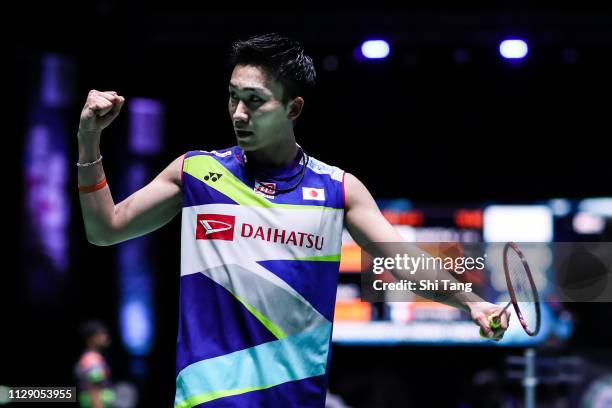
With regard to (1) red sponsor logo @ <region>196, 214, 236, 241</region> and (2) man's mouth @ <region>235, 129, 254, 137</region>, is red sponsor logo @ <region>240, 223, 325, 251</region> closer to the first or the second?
(1) red sponsor logo @ <region>196, 214, 236, 241</region>

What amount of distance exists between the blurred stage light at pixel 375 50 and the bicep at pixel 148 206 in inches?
223

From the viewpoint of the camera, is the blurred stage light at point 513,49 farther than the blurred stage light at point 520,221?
No

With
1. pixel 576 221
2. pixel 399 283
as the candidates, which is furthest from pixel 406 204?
pixel 399 283

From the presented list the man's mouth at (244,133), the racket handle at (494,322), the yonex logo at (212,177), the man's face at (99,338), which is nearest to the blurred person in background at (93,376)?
the man's face at (99,338)

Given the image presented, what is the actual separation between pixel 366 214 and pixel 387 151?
7.54 m

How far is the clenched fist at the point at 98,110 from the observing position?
249cm

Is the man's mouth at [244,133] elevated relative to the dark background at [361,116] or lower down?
lower down

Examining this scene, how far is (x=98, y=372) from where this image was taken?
812 cm

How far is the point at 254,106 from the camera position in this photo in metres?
2.58

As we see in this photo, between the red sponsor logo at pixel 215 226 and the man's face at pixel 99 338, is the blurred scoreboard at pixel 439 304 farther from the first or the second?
the red sponsor logo at pixel 215 226

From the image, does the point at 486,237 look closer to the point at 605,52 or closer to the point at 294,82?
the point at 605,52

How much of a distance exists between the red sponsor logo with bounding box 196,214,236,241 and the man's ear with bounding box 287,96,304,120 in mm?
327

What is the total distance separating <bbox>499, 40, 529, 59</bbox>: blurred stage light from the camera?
7.97 meters

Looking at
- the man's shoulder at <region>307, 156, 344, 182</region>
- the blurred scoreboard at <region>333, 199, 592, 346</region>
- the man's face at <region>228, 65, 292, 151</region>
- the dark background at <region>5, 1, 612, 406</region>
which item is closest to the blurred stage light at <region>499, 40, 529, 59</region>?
the dark background at <region>5, 1, 612, 406</region>
